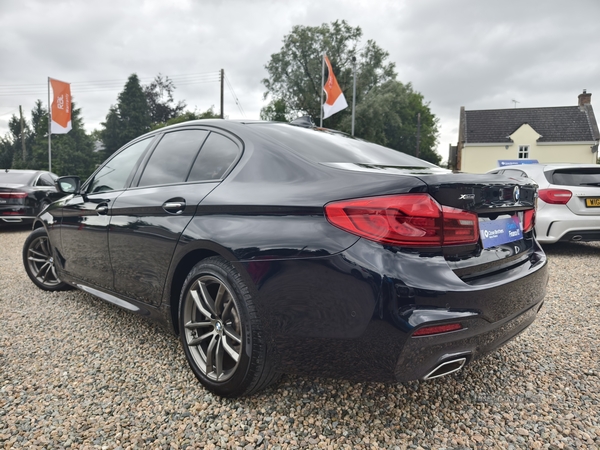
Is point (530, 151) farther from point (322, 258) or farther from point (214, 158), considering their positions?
point (322, 258)

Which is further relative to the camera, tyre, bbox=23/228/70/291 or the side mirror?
tyre, bbox=23/228/70/291

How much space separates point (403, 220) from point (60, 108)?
1915 cm

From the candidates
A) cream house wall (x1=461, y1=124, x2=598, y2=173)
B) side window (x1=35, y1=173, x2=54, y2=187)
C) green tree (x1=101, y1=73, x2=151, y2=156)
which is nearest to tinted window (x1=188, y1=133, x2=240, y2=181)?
side window (x1=35, y1=173, x2=54, y2=187)

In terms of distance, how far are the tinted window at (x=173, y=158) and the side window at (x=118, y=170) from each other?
0.24 m

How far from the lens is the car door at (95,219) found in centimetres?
290

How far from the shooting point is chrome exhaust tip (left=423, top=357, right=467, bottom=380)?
5.28 ft

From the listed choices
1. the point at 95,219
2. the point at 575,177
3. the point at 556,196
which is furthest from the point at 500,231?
the point at 575,177

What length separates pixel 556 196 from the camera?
5.73 metres

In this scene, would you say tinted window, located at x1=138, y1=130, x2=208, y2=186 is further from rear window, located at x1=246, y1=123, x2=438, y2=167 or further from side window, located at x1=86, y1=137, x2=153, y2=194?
rear window, located at x1=246, y1=123, x2=438, y2=167

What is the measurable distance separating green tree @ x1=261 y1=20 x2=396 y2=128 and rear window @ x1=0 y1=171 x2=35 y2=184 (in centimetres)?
2980

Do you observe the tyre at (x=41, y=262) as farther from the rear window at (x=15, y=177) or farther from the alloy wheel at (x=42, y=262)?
the rear window at (x=15, y=177)

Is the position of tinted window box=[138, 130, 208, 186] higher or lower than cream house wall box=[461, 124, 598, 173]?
lower

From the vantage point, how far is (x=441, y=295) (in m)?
1.54

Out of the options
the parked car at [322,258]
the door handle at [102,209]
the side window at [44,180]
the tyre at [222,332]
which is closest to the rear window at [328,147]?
the parked car at [322,258]
